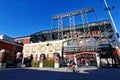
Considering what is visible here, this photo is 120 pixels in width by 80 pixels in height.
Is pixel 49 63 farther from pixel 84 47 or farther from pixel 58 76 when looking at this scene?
pixel 58 76

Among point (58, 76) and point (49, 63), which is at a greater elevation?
point (49, 63)

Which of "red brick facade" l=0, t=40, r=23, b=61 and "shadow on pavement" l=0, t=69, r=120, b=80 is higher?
"red brick facade" l=0, t=40, r=23, b=61

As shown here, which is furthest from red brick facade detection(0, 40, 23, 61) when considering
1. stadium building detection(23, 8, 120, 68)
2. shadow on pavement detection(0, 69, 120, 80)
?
shadow on pavement detection(0, 69, 120, 80)

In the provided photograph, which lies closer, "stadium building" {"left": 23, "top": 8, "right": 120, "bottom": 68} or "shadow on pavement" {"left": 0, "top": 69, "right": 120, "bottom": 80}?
"shadow on pavement" {"left": 0, "top": 69, "right": 120, "bottom": 80}

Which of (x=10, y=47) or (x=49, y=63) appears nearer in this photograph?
(x=49, y=63)

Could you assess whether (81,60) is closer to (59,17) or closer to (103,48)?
(103,48)

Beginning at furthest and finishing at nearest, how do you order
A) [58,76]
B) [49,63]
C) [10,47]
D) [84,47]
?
[10,47]
[84,47]
[49,63]
[58,76]

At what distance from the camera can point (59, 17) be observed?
159 feet

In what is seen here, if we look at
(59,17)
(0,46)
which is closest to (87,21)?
(59,17)

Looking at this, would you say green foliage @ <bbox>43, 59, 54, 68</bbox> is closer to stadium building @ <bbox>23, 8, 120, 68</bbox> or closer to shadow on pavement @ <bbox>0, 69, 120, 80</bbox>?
stadium building @ <bbox>23, 8, 120, 68</bbox>

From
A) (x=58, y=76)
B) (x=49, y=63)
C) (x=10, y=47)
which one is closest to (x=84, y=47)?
(x=49, y=63)

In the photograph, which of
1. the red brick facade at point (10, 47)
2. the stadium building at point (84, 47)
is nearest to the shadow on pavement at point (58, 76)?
the stadium building at point (84, 47)

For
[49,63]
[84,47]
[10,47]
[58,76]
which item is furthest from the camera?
[10,47]

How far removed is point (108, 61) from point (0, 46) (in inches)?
1272
